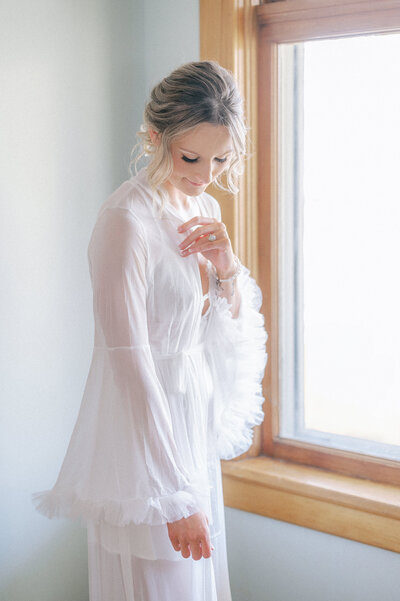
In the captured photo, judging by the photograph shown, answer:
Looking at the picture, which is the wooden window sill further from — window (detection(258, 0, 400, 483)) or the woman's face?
the woman's face

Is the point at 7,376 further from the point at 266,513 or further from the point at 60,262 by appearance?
the point at 266,513

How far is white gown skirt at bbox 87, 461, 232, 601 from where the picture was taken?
4.21 feet

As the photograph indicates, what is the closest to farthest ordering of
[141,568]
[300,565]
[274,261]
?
[141,568], [300,565], [274,261]

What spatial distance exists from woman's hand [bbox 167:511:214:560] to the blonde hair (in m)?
0.64

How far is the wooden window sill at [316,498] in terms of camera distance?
1.65 m

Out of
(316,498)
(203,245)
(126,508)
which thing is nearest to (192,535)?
(126,508)

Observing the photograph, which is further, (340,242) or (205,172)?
(340,242)

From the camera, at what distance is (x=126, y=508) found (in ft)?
3.93

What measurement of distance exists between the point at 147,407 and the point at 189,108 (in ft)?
1.82

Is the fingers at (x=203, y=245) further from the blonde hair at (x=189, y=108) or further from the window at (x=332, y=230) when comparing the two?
the window at (x=332, y=230)

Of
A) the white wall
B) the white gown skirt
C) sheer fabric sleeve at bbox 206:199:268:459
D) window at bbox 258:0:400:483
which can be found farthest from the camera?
window at bbox 258:0:400:483

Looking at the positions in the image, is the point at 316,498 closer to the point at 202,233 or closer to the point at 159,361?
the point at 159,361

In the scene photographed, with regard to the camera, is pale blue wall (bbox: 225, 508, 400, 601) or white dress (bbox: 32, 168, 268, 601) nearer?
white dress (bbox: 32, 168, 268, 601)

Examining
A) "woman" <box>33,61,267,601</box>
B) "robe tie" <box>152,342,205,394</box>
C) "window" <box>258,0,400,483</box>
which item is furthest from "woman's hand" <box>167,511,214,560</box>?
"window" <box>258,0,400,483</box>
